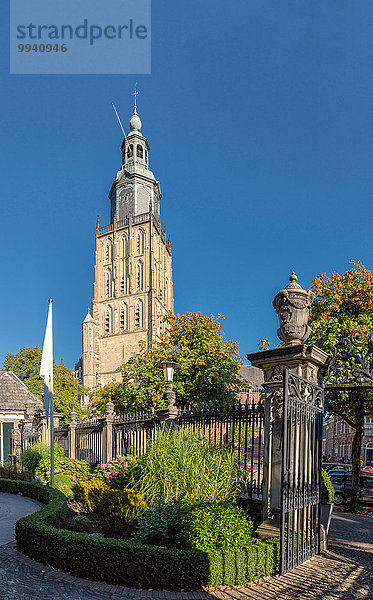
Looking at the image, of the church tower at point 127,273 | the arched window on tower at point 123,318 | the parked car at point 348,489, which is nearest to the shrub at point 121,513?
the parked car at point 348,489

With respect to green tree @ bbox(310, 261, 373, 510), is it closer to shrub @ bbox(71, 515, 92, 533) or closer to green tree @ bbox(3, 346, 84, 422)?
shrub @ bbox(71, 515, 92, 533)

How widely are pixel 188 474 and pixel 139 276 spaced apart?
6046 cm

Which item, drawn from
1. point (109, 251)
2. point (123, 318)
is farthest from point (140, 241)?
point (123, 318)

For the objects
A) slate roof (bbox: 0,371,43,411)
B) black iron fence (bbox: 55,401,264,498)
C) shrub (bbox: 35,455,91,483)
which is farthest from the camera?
slate roof (bbox: 0,371,43,411)

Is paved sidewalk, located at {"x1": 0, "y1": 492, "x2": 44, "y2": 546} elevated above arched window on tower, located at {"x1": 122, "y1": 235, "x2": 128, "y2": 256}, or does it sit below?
below

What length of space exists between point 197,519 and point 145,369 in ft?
52.9

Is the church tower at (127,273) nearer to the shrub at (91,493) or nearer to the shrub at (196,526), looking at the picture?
the shrub at (91,493)

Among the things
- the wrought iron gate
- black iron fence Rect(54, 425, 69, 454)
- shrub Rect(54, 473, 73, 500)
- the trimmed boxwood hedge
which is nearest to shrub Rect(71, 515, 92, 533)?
the trimmed boxwood hedge

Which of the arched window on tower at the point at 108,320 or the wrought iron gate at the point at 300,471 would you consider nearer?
Result: the wrought iron gate at the point at 300,471

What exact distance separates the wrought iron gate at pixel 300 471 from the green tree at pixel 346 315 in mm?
7327

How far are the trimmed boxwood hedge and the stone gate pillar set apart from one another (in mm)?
634

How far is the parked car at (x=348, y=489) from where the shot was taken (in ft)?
52.6

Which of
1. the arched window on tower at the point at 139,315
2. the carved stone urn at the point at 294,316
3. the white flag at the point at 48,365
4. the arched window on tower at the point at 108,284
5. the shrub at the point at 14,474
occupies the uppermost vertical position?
the arched window on tower at the point at 108,284

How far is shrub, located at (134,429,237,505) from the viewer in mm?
6777
